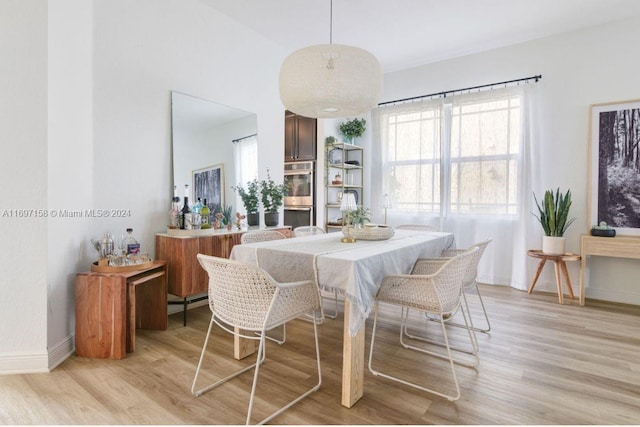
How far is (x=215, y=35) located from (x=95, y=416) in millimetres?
3285

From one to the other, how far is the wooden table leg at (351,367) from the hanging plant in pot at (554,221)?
290 cm

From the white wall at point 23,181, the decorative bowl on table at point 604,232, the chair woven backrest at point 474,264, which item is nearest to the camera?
the white wall at point 23,181

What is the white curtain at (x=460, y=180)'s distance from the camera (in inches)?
159

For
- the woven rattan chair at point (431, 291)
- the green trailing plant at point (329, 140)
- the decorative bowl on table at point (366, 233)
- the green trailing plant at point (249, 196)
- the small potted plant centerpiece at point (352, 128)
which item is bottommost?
the woven rattan chair at point (431, 291)

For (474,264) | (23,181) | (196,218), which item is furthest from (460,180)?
(23,181)

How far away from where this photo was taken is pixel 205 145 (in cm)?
337

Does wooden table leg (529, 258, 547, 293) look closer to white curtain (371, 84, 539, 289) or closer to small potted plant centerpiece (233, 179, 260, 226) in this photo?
white curtain (371, 84, 539, 289)

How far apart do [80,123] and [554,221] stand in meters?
4.39

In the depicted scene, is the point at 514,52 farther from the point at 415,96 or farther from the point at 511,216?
the point at 511,216

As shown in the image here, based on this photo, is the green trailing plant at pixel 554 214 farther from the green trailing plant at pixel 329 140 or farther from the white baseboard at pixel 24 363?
the white baseboard at pixel 24 363

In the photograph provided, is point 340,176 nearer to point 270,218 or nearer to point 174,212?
point 270,218

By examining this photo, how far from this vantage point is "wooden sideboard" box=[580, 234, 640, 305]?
3.29 m

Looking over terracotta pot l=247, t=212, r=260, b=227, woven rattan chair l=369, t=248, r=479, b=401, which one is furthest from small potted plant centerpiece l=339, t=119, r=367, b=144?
woven rattan chair l=369, t=248, r=479, b=401

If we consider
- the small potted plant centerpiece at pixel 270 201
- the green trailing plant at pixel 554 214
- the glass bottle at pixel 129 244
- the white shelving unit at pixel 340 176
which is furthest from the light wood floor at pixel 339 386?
the white shelving unit at pixel 340 176
